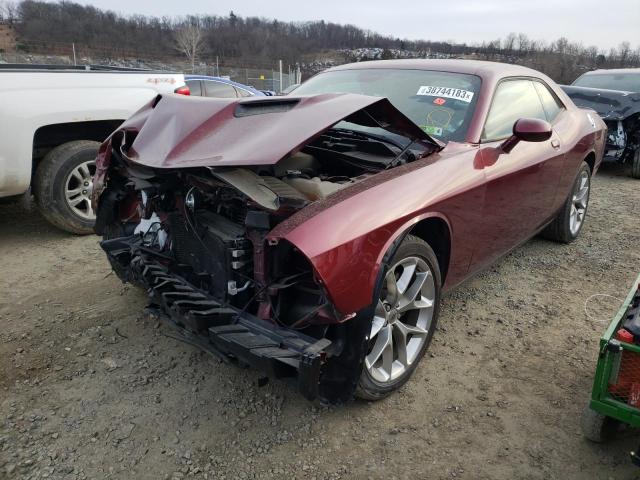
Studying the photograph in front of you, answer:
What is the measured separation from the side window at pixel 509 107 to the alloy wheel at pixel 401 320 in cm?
109

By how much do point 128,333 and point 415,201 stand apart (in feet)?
6.41

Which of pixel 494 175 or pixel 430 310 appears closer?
pixel 430 310

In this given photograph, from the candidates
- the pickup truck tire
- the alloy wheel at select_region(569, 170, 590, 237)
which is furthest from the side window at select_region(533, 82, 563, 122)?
the pickup truck tire

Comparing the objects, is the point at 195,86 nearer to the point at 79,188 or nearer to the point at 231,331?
the point at 79,188

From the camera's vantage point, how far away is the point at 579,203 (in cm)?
477

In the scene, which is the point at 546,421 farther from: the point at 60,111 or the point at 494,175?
the point at 60,111

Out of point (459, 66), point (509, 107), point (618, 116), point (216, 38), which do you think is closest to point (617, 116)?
point (618, 116)

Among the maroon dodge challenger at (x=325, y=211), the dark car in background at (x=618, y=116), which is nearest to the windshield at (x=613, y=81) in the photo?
the dark car in background at (x=618, y=116)

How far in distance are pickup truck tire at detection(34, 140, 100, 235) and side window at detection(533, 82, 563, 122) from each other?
393cm

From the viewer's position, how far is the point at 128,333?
120 inches

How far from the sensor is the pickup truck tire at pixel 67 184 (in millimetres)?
4375

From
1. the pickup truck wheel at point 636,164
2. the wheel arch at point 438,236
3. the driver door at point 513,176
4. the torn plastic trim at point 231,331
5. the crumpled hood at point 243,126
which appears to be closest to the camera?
the torn plastic trim at point 231,331

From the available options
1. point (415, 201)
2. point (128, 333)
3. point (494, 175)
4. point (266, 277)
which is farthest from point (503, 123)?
point (128, 333)

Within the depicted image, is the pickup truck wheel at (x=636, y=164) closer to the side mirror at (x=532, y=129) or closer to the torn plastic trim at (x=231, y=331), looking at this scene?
the side mirror at (x=532, y=129)
